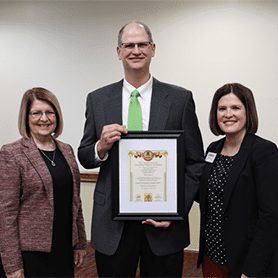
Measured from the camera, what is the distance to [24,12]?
17.2 feet

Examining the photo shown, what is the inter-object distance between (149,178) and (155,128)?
0.82 ft

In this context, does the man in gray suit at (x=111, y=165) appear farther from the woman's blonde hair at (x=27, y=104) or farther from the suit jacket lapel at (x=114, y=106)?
the woman's blonde hair at (x=27, y=104)

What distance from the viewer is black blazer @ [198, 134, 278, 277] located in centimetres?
202

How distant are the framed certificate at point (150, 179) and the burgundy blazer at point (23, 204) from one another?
1.58ft

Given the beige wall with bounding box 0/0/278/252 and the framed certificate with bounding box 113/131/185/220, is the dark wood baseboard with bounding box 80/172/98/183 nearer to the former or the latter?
Result: the beige wall with bounding box 0/0/278/252

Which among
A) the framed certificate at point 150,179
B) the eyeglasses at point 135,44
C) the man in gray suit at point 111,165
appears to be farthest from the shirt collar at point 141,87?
the framed certificate at point 150,179

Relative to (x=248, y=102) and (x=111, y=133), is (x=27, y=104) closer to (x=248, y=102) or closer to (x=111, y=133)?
(x=111, y=133)

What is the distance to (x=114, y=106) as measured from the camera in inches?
83.0

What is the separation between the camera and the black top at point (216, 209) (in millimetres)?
2141

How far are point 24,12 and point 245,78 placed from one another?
2828mm

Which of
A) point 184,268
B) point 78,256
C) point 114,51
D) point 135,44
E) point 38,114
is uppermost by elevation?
point 114,51

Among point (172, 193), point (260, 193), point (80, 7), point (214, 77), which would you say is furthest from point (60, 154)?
point (80, 7)

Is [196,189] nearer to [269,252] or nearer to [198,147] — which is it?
[198,147]

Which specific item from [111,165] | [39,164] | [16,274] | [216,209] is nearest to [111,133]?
[111,165]
